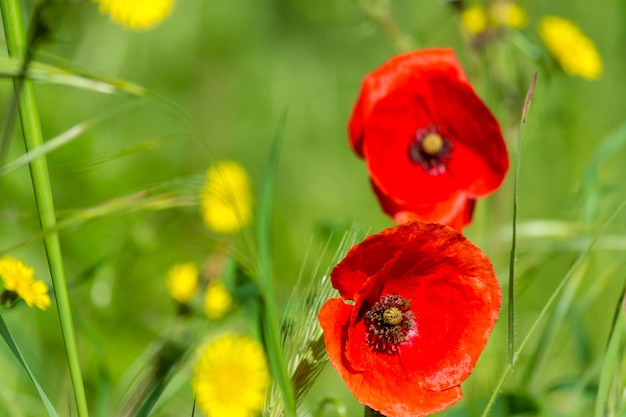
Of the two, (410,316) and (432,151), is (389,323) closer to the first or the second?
(410,316)

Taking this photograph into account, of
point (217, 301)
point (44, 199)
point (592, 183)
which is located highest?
point (44, 199)

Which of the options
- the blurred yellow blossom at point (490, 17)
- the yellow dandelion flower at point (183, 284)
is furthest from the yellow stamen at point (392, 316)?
the blurred yellow blossom at point (490, 17)

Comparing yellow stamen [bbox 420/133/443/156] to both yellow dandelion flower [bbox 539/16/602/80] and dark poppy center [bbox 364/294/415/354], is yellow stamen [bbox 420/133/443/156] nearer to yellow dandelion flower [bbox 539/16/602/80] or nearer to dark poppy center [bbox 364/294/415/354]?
dark poppy center [bbox 364/294/415/354]

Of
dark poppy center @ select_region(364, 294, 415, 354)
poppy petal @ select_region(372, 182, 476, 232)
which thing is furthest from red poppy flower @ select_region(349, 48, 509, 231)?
dark poppy center @ select_region(364, 294, 415, 354)

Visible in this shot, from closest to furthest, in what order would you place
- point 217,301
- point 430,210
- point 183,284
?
point 430,210, point 217,301, point 183,284

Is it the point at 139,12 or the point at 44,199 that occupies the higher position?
the point at 139,12

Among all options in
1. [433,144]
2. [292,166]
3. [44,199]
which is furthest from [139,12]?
[292,166]

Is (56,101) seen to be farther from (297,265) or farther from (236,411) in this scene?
(236,411)
